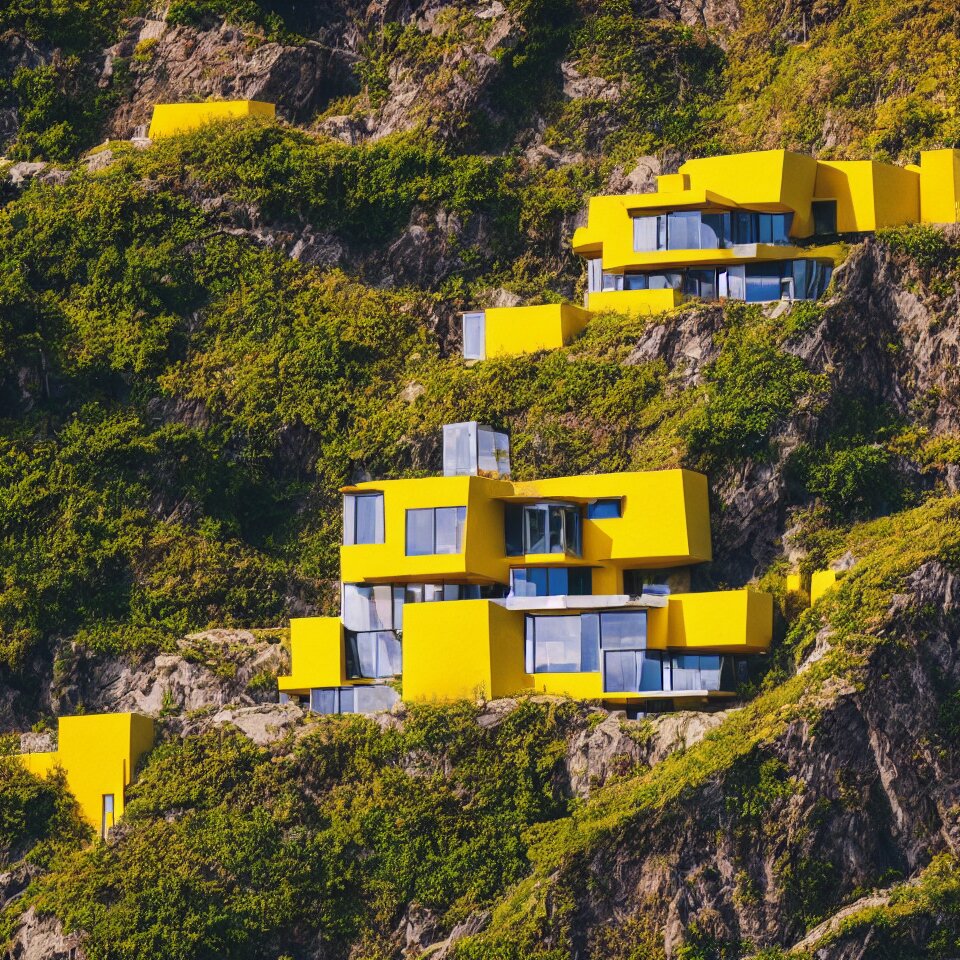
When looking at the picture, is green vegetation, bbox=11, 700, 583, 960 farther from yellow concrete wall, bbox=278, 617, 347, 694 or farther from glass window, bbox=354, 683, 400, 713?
yellow concrete wall, bbox=278, 617, 347, 694

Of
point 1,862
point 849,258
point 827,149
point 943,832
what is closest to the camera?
point 943,832

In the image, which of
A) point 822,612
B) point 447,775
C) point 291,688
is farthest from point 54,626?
point 822,612

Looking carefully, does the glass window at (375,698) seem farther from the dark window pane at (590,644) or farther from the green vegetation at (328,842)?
the dark window pane at (590,644)

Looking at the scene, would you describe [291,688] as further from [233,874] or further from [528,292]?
[528,292]

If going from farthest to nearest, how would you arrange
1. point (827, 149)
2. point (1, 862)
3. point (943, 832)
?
point (827, 149) < point (1, 862) < point (943, 832)

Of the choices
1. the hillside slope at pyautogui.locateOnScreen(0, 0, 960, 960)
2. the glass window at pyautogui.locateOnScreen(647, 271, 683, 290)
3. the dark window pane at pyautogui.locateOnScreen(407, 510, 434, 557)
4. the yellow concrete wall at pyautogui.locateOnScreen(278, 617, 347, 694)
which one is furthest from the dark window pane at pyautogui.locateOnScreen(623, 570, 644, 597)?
the glass window at pyautogui.locateOnScreen(647, 271, 683, 290)

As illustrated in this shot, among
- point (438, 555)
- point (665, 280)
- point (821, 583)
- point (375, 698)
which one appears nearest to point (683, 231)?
point (665, 280)
